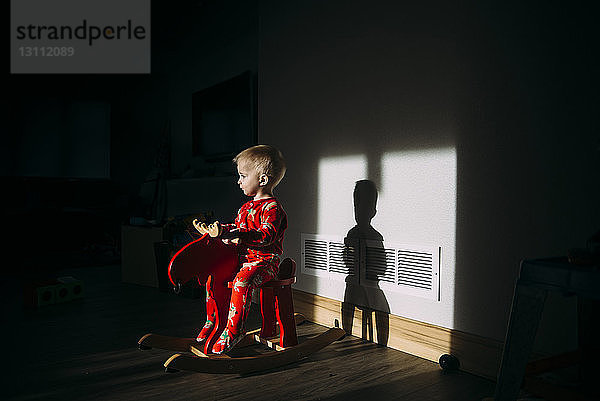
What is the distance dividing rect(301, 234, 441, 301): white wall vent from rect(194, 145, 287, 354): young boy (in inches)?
17.3

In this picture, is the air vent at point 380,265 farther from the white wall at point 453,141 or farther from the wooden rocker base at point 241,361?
the wooden rocker base at point 241,361

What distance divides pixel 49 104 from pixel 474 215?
18.5 feet

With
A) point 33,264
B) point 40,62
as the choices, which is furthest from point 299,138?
point 40,62

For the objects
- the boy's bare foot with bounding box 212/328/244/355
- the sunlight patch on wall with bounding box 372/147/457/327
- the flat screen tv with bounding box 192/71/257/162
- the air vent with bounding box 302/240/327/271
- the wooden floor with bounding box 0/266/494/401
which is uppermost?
the flat screen tv with bounding box 192/71/257/162

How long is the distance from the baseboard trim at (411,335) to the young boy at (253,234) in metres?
0.52

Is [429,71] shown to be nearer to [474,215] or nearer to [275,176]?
[474,215]

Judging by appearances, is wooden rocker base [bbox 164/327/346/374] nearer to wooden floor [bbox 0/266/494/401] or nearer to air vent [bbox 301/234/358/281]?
wooden floor [bbox 0/266/494/401]

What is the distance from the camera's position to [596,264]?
1021mm

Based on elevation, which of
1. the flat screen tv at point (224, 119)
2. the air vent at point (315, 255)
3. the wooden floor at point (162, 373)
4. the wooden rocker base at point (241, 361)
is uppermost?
A: the flat screen tv at point (224, 119)

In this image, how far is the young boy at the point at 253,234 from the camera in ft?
5.11

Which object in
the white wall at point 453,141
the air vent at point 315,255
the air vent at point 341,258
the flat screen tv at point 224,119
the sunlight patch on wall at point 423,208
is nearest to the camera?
the white wall at point 453,141

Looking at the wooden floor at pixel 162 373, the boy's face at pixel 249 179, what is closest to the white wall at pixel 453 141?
the wooden floor at pixel 162 373

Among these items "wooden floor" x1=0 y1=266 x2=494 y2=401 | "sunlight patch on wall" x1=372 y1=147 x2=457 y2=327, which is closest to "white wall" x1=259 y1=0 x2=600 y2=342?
"sunlight patch on wall" x1=372 y1=147 x2=457 y2=327

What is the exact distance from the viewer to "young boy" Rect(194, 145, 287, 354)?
156 centimetres
